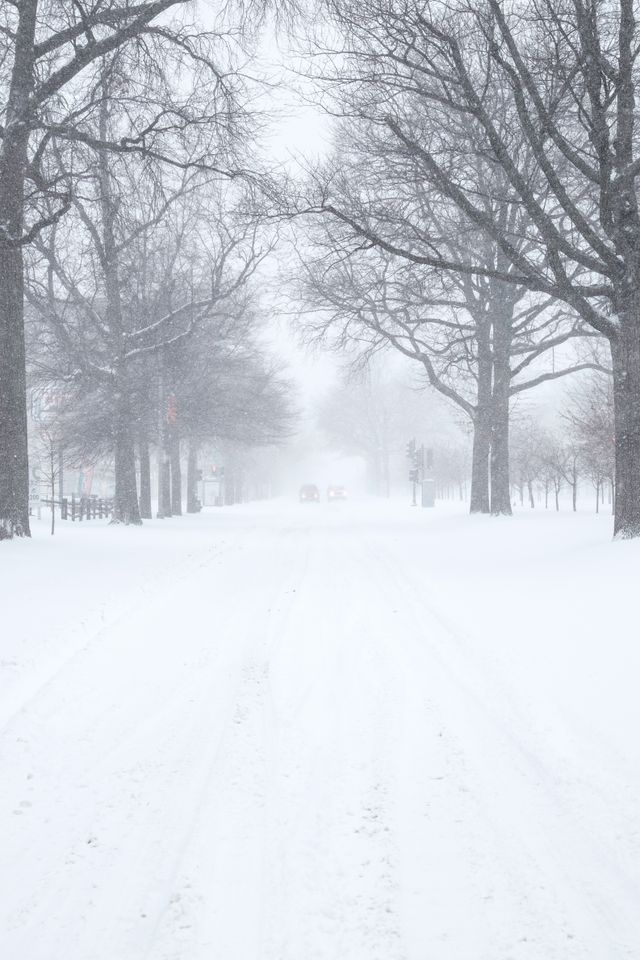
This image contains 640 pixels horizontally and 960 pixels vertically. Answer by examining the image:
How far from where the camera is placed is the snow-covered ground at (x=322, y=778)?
2424 millimetres

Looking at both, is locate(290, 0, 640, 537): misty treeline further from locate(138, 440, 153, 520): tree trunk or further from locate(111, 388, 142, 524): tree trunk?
locate(138, 440, 153, 520): tree trunk

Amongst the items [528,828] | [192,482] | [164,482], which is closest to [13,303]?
[528,828]

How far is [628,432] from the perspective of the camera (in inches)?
384

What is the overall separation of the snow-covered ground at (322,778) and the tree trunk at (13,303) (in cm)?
307

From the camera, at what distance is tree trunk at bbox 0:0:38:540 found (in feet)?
33.3

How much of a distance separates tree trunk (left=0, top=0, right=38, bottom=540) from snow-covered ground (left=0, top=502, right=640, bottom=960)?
307cm

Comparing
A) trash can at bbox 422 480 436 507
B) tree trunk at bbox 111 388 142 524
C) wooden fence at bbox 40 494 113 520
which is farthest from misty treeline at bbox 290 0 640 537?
trash can at bbox 422 480 436 507

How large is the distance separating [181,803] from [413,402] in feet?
209

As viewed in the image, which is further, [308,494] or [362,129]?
[308,494]

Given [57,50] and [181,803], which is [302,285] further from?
[181,803]

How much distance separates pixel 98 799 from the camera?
3355 mm

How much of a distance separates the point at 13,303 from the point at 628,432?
958cm

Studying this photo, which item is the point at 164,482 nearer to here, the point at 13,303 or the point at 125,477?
the point at 125,477

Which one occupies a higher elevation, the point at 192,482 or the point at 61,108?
the point at 61,108
